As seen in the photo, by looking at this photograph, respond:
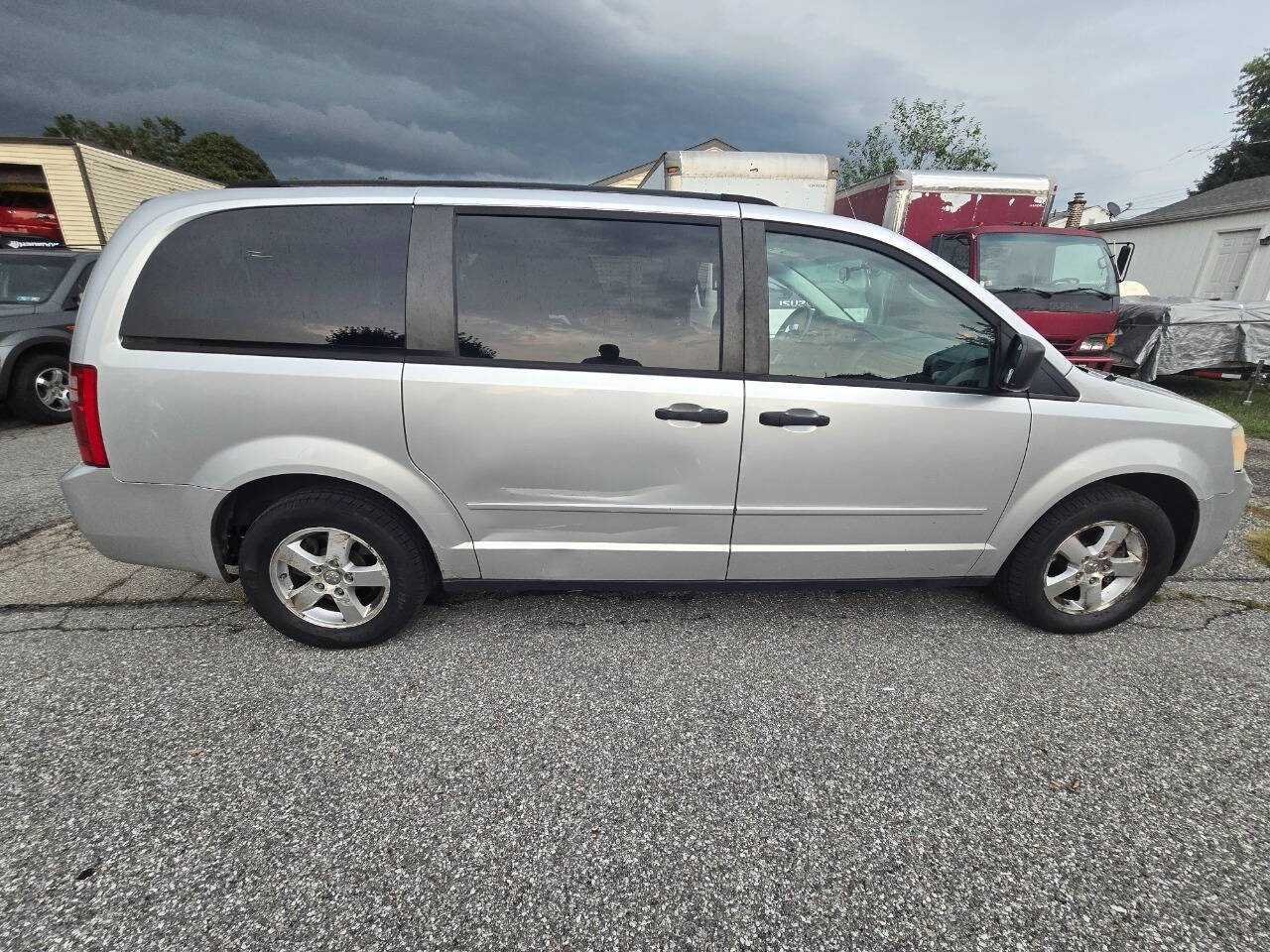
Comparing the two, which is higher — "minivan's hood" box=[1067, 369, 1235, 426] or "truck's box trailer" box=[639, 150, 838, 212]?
"truck's box trailer" box=[639, 150, 838, 212]

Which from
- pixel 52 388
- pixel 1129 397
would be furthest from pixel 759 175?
pixel 52 388

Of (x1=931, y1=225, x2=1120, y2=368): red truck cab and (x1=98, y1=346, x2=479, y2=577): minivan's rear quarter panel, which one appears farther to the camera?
(x1=931, y1=225, x2=1120, y2=368): red truck cab

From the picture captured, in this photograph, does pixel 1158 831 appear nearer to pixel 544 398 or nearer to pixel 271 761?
pixel 544 398

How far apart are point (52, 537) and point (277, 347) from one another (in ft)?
9.07

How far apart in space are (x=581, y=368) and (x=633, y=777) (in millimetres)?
1426

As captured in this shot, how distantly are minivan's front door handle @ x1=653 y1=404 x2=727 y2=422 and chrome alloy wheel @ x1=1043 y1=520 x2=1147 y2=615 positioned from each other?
1696mm

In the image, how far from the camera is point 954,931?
143cm

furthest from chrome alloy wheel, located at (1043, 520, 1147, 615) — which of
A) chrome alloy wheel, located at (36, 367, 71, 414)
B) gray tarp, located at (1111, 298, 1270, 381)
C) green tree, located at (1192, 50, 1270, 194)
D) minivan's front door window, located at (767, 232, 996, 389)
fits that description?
green tree, located at (1192, 50, 1270, 194)

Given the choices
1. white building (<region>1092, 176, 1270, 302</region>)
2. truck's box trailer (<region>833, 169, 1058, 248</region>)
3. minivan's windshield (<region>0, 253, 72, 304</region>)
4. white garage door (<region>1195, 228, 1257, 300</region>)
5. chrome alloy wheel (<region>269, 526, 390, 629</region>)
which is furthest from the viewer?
white garage door (<region>1195, 228, 1257, 300</region>)

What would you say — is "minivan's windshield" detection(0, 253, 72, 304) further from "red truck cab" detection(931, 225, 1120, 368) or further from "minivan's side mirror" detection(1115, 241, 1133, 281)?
"minivan's side mirror" detection(1115, 241, 1133, 281)

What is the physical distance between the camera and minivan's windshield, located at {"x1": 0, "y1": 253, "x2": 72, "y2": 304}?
19.1ft

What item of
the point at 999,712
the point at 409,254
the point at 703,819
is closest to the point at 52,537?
the point at 409,254

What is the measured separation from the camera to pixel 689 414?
2143mm

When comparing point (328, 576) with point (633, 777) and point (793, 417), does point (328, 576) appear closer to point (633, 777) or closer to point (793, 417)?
point (633, 777)
